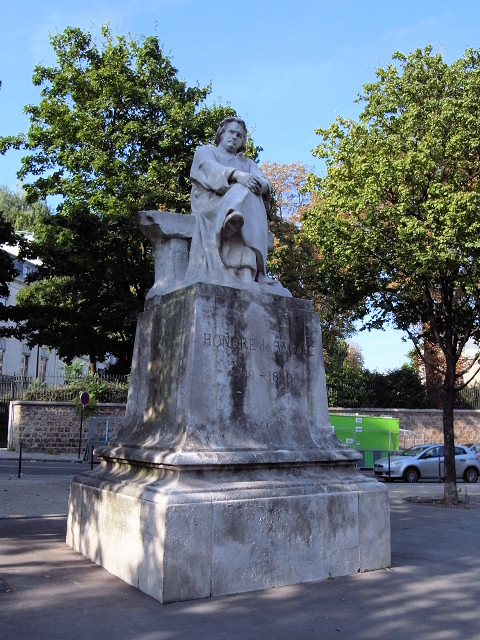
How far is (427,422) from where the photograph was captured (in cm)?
2866

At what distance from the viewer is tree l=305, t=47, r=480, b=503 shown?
1316 cm

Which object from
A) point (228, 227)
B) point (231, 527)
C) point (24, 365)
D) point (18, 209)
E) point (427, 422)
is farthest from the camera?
point (24, 365)

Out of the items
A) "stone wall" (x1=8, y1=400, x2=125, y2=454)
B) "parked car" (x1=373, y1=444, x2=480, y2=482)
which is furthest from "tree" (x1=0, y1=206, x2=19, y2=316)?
"parked car" (x1=373, y1=444, x2=480, y2=482)

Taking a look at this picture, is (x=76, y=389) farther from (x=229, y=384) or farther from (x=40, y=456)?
(x=229, y=384)

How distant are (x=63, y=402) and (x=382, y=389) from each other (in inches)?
580

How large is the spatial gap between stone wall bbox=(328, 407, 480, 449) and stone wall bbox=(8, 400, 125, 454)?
11.1m

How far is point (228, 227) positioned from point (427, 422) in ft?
80.8

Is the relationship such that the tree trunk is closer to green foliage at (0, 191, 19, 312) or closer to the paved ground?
the paved ground

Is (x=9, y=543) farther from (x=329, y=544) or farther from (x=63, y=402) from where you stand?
(x=63, y=402)

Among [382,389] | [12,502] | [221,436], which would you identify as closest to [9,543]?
[221,436]

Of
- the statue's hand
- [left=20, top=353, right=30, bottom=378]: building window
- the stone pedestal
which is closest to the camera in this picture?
the stone pedestal

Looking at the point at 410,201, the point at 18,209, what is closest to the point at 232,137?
the point at 410,201

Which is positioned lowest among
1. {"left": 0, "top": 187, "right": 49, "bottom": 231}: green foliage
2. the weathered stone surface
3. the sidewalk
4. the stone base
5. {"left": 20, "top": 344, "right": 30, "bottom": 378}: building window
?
the sidewalk

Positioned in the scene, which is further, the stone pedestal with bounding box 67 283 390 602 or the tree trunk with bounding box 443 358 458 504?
the tree trunk with bounding box 443 358 458 504
